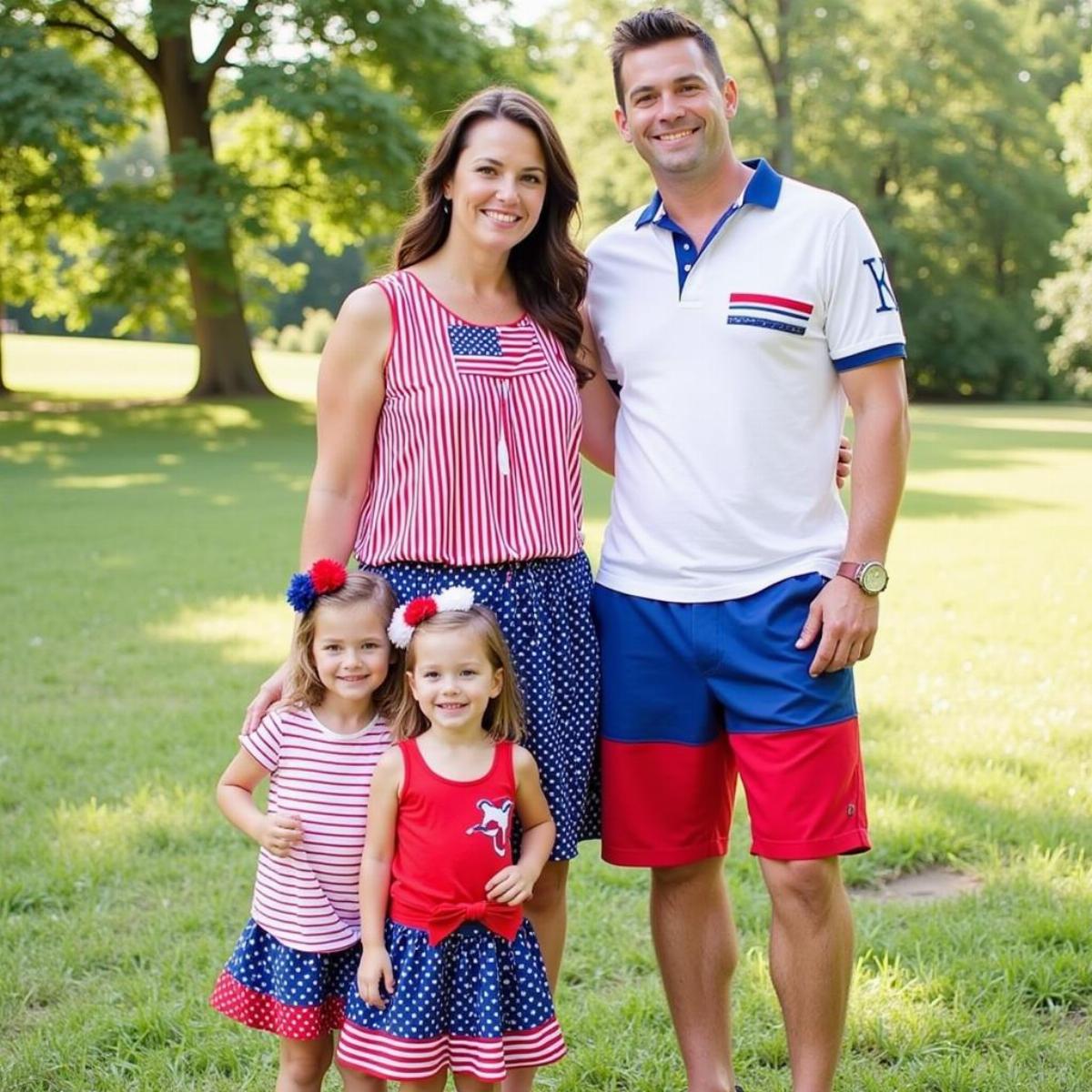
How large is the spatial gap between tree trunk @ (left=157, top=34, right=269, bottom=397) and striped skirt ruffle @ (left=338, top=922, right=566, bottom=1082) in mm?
17212

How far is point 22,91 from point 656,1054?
17.0 m

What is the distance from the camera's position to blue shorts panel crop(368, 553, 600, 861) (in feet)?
9.00

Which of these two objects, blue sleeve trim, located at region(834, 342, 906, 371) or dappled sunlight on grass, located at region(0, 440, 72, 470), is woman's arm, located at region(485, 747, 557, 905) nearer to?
blue sleeve trim, located at region(834, 342, 906, 371)

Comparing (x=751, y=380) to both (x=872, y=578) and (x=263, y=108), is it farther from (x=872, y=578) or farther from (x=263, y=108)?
(x=263, y=108)

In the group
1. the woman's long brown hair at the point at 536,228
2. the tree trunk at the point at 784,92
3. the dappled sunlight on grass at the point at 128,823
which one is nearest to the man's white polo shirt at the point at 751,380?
the woman's long brown hair at the point at 536,228

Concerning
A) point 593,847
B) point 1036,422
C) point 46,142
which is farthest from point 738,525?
point 1036,422

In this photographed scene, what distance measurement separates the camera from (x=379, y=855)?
254 centimetres

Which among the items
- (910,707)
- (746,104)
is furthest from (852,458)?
(746,104)

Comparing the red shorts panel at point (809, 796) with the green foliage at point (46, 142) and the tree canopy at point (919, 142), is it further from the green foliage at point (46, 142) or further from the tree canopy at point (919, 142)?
the tree canopy at point (919, 142)

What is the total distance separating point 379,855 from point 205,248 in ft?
58.0

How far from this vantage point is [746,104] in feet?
117

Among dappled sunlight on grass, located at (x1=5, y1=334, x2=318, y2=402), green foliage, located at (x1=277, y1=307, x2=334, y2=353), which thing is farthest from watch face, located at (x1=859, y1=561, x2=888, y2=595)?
green foliage, located at (x1=277, y1=307, x2=334, y2=353)

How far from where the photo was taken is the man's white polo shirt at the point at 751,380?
9.15 ft

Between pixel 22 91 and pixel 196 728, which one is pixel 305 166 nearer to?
pixel 22 91
